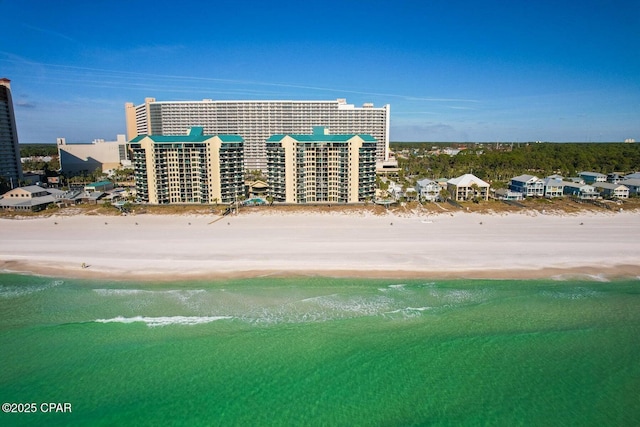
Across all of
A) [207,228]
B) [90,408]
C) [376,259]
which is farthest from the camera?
[207,228]

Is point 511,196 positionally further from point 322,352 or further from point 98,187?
point 98,187

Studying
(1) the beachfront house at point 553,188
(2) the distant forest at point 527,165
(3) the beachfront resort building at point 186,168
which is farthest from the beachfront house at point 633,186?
(3) the beachfront resort building at point 186,168

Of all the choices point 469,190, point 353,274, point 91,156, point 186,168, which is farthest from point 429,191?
point 91,156

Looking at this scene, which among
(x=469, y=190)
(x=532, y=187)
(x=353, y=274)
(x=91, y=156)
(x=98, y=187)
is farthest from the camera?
(x=91, y=156)

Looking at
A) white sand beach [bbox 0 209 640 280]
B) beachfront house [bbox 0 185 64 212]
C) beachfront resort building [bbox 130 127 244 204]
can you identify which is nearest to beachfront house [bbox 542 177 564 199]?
white sand beach [bbox 0 209 640 280]

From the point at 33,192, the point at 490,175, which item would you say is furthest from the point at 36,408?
the point at 490,175

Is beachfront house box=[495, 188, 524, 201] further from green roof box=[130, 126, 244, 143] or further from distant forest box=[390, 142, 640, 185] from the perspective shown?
green roof box=[130, 126, 244, 143]

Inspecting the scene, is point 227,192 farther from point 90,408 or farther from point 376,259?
point 90,408
